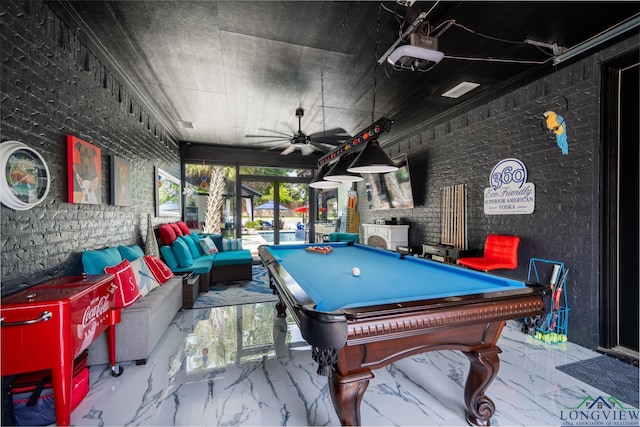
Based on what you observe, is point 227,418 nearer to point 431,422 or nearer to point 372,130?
point 431,422

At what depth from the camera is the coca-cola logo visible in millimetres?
1821

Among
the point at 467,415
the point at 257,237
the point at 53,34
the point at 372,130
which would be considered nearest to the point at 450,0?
the point at 372,130

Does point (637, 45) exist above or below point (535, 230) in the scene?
above

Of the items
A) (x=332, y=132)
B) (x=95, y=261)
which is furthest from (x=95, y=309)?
(x=332, y=132)

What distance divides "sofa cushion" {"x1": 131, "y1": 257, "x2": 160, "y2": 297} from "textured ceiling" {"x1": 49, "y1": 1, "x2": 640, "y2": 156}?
2.26m

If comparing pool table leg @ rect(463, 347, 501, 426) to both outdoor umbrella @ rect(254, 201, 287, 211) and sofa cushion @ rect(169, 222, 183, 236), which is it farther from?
outdoor umbrella @ rect(254, 201, 287, 211)

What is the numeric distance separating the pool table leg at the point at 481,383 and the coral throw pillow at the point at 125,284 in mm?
2761

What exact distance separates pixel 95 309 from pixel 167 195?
427 centimetres

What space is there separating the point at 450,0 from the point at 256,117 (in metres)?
3.59

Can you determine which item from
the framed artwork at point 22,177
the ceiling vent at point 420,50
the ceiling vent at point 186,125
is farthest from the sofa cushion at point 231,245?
the ceiling vent at point 420,50

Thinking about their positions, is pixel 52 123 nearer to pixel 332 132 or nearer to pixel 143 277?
pixel 143 277

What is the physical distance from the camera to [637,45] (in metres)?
2.47

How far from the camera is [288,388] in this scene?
2.19 metres

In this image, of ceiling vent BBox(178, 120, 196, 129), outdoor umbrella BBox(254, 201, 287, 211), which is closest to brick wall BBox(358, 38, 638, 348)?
outdoor umbrella BBox(254, 201, 287, 211)
